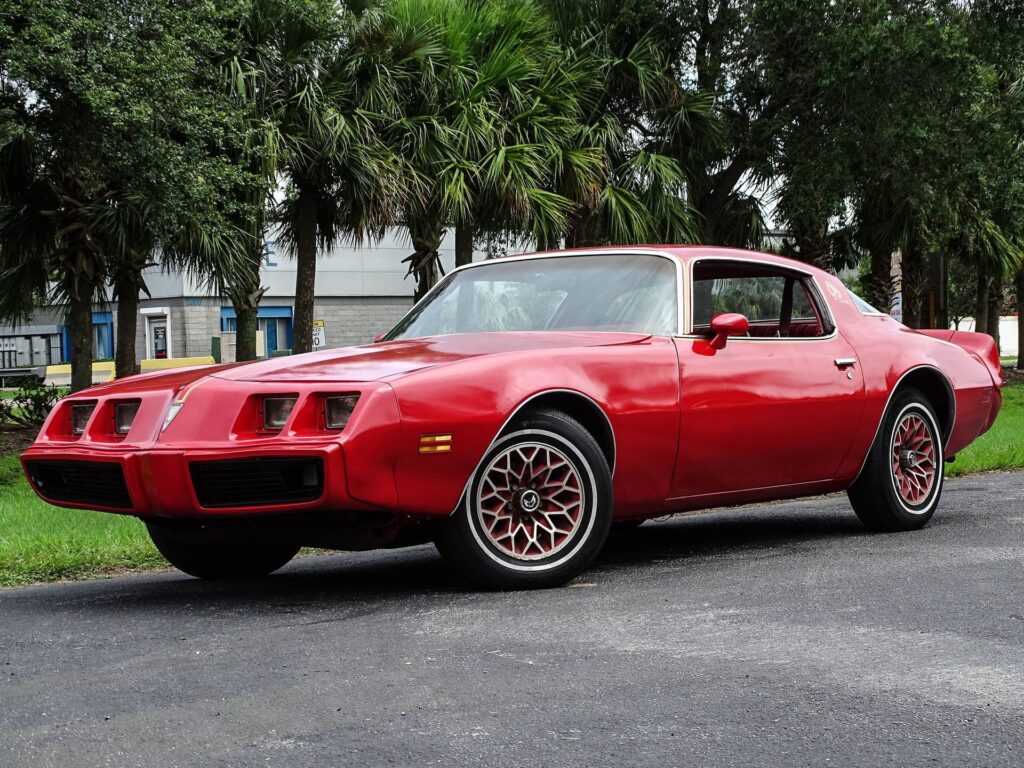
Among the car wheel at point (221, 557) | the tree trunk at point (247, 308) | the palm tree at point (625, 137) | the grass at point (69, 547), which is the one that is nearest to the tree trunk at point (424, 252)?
the palm tree at point (625, 137)

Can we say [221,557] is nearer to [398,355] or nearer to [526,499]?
[398,355]

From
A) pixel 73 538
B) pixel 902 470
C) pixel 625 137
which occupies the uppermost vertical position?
pixel 625 137

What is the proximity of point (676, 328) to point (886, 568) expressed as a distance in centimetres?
135

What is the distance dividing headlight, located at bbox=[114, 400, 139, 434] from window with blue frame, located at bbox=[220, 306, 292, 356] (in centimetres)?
4197

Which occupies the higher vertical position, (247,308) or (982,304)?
(982,304)

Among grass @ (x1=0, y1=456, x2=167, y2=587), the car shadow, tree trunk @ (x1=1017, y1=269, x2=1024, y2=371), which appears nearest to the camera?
the car shadow

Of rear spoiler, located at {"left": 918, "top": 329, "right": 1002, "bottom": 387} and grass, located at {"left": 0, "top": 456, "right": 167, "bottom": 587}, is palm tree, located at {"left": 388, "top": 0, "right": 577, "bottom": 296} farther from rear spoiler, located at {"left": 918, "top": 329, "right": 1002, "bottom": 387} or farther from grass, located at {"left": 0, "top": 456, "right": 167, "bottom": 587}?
rear spoiler, located at {"left": 918, "top": 329, "right": 1002, "bottom": 387}

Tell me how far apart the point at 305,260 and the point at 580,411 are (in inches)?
514

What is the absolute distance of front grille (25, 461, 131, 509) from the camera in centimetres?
521

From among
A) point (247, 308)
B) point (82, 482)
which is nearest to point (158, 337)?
point (247, 308)

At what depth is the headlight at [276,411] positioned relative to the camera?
501 cm

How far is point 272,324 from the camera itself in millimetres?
48219

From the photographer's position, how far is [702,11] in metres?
20.6

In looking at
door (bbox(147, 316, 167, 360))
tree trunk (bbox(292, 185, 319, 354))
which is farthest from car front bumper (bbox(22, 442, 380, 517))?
door (bbox(147, 316, 167, 360))
